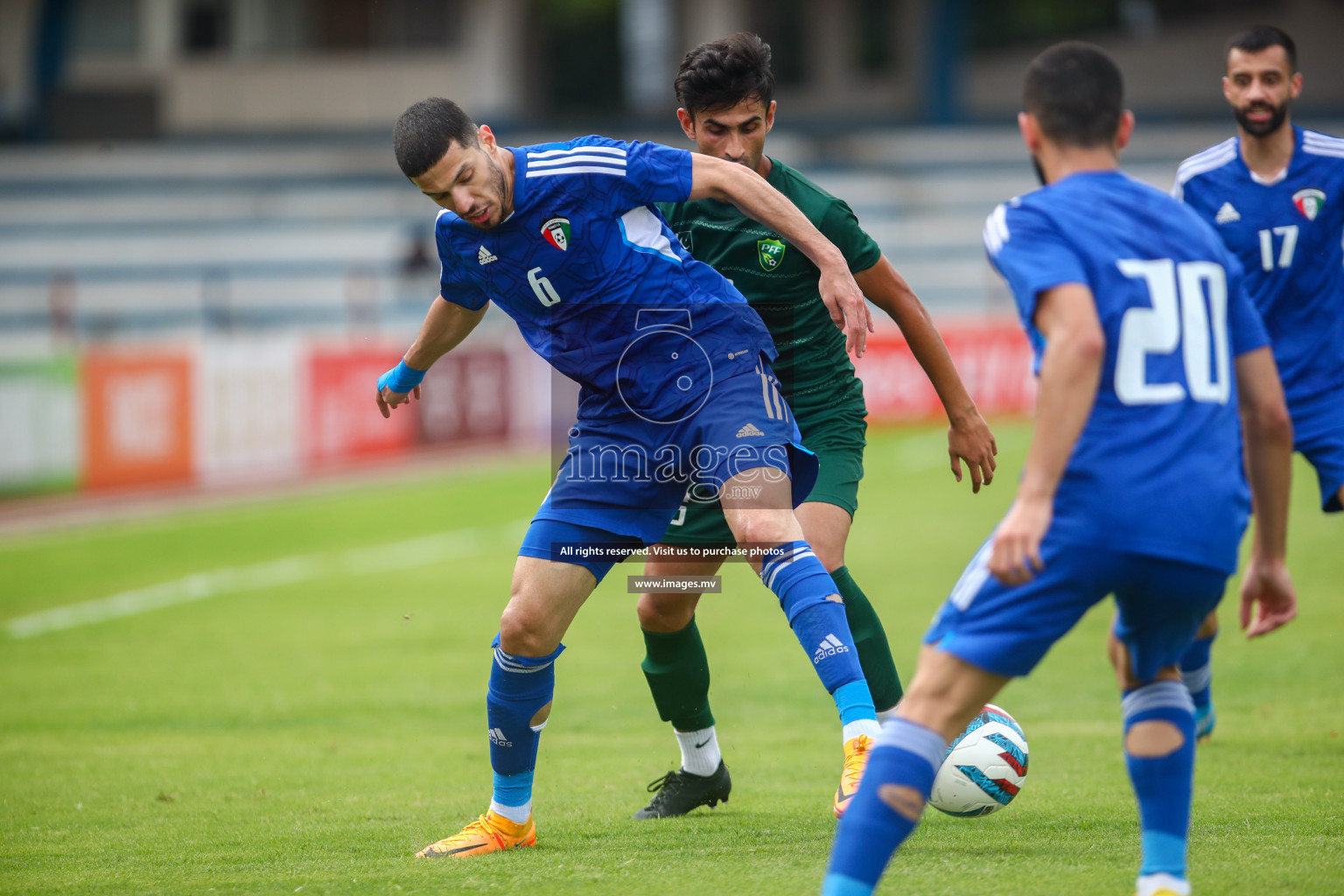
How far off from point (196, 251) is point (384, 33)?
6915 millimetres

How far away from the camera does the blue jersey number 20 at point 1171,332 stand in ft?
9.85

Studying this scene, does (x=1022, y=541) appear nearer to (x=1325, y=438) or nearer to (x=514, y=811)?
(x=514, y=811)

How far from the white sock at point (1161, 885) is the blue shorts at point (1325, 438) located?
2.40 metres

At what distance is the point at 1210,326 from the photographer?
3.05 m

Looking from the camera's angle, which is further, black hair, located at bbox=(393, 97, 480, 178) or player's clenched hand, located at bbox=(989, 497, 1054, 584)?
black hair, located at bbox=(393, 97, 480, 178)

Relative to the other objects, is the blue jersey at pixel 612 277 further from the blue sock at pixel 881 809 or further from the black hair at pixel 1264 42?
the black hair at pixel 1264 42

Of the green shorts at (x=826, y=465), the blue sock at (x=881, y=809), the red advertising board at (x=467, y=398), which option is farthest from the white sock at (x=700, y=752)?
the red advertising board at (x=467, y=398)

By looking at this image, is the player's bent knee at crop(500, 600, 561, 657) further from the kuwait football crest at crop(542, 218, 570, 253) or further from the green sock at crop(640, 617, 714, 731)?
Answer: the kuwait football crest at crop(542, 218, 570, 253)

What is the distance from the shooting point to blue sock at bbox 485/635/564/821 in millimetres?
4336

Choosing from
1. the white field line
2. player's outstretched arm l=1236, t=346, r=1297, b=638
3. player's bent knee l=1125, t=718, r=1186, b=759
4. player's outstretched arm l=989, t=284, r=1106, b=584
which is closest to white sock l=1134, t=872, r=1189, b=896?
player's bent knee l=1125, t=718, r=1186, b=759

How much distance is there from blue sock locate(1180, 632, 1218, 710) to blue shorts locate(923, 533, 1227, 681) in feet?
8.26

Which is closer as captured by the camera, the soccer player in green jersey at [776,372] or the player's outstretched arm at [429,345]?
the soccer player in green jersey at [776,372]

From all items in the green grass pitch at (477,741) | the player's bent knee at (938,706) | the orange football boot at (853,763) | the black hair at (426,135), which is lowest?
the green grass pitch at (477,741)

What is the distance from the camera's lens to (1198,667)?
554 cm
